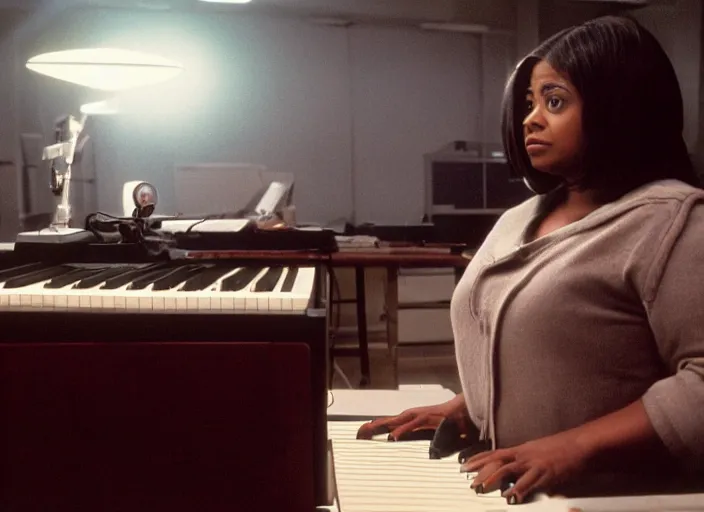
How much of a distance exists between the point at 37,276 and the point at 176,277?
27 centimetres

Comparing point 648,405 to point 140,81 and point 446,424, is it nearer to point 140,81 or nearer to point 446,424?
point 446,424

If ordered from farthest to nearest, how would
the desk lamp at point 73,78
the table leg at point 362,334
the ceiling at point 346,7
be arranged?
1. the ceiling at point 346,7
2. the table leg at point 362,334
3. the desk lamp at point 73,78

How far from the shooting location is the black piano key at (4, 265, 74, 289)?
3.93 ft

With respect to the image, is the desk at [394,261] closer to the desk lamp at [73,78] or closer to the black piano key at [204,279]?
the desk lamp at [73,78]

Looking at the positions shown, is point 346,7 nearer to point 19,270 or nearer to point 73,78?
point 73,78

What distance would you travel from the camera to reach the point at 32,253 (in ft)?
5.15

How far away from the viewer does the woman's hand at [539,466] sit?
76cm

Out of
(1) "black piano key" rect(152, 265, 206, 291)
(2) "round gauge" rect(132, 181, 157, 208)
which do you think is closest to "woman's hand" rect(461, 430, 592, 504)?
(1) "black piano key" rect(152, 265, 206, 291)

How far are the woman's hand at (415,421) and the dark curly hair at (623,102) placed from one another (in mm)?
395

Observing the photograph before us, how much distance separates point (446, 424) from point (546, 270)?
0.32 m

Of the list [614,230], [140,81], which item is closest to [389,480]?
[614,230]

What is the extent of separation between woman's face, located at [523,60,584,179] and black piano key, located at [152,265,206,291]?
25.2 inches

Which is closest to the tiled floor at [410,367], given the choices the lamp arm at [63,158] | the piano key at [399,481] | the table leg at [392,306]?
the table leg at [392,306]

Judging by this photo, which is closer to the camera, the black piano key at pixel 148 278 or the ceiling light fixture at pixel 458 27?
the black piano key at pixel 148 278
